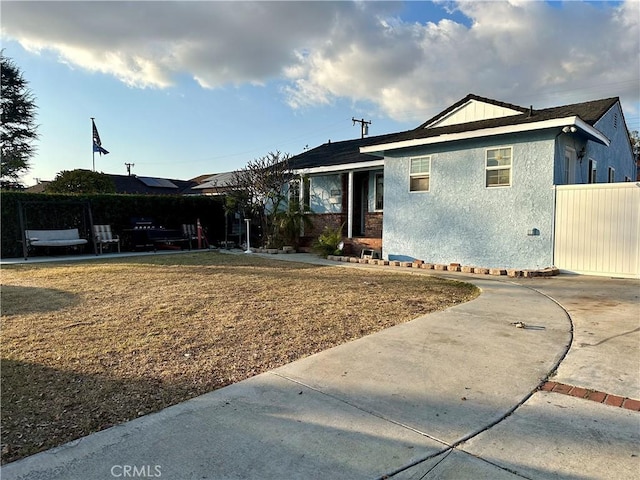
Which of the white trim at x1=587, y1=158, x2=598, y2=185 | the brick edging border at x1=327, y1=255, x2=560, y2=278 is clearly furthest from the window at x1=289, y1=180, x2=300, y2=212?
the white trim at x1=587, y1=158, x2=598, y2=185

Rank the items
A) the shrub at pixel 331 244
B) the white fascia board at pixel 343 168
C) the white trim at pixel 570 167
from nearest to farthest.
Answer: the white trim at pixel 570 167
the shrub at pixel 331 244
the white fascia board at pixel 343 168

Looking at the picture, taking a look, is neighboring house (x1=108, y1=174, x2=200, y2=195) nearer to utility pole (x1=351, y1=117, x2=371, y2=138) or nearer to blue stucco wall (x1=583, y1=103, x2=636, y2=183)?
utility pole (x1=351, y1=117, x2=371, y2=138)

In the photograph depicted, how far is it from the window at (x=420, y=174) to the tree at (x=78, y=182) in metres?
18.5

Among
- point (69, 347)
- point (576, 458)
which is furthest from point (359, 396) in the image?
point (69, 347)

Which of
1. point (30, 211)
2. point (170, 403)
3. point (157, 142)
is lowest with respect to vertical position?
point (170, 403)

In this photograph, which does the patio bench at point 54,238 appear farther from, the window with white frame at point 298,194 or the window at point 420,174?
the window at point 420,174

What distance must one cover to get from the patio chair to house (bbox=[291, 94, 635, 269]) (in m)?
8.32

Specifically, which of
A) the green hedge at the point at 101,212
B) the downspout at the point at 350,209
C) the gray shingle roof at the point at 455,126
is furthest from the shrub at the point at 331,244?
the green hedge at the point at 101,212

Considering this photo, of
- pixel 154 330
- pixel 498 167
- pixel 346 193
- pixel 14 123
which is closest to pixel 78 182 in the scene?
pixel 14 123

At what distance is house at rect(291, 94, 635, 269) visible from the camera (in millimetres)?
8906

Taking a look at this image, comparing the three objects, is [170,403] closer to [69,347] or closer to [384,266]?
[69,347]

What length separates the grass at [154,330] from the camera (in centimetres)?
278

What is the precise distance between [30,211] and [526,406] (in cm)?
1515

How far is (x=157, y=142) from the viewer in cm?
2092
